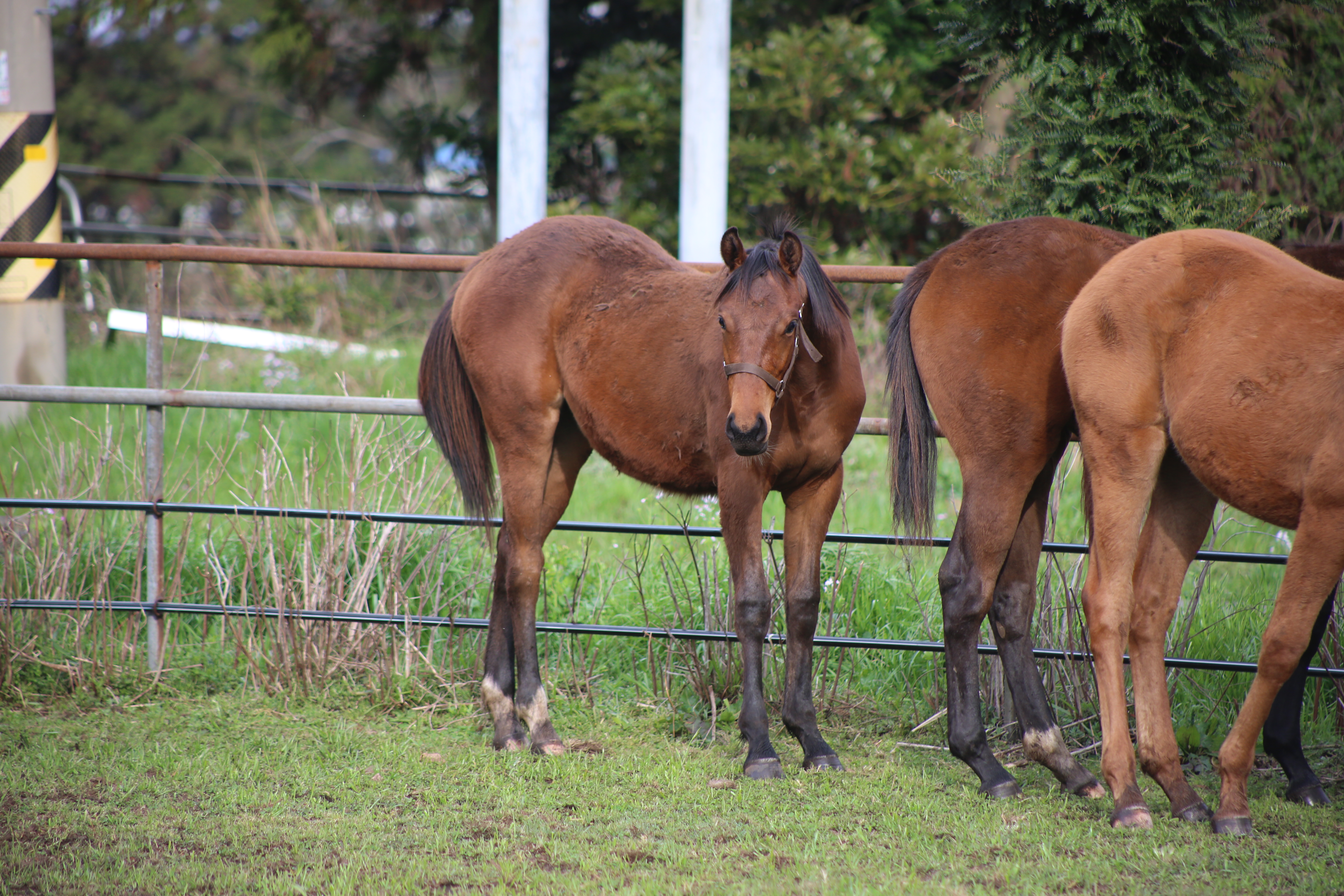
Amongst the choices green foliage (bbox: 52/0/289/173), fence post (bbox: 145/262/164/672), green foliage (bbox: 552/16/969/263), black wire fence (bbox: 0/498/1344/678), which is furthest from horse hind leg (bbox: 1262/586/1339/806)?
green foliage (bbox: 52/0/289/173)

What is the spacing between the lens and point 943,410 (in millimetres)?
3258

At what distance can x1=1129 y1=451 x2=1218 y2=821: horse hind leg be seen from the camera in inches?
115

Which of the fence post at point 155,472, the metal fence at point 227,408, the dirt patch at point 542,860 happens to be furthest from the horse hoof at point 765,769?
the fence post at point 155,472

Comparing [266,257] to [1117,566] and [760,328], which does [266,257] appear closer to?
[760,328]

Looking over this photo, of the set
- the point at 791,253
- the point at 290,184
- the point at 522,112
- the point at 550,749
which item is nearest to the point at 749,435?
the point at 791,253

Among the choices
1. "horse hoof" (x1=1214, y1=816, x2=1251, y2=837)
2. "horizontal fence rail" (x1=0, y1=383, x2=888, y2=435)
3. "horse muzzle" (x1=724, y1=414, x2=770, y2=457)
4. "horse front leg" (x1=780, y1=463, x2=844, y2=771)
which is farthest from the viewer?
"horizontal fence rail" (x1=0, y1=383, x2=888, y2=435)

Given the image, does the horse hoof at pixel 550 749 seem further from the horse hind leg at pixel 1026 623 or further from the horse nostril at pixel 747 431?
the horse hind leg at pixel 1026 623

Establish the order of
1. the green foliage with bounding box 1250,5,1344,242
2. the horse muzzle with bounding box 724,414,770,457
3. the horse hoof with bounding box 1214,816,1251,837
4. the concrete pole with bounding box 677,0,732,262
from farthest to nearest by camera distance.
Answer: the concrete pole with bounding box 677,0,732,262 → the green foliage with bounding box 1250,5,1344,242 → the horse muzzle with bounding box 724,414,770,457 → the horse hoof with bounding box 1214,816,1251,837

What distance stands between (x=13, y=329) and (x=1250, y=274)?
7218 millimetres

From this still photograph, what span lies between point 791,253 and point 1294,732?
2.06 m

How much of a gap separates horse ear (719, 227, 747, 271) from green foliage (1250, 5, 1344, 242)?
396 cm

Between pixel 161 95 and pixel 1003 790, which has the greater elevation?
pixel 161 95

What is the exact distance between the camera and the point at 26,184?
652cm

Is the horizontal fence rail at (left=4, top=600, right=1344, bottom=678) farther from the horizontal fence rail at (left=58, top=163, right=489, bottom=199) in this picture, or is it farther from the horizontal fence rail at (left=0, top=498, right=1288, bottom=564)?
the horizontal fence rail at (left=58, top=163, right=489, bottom=199)
